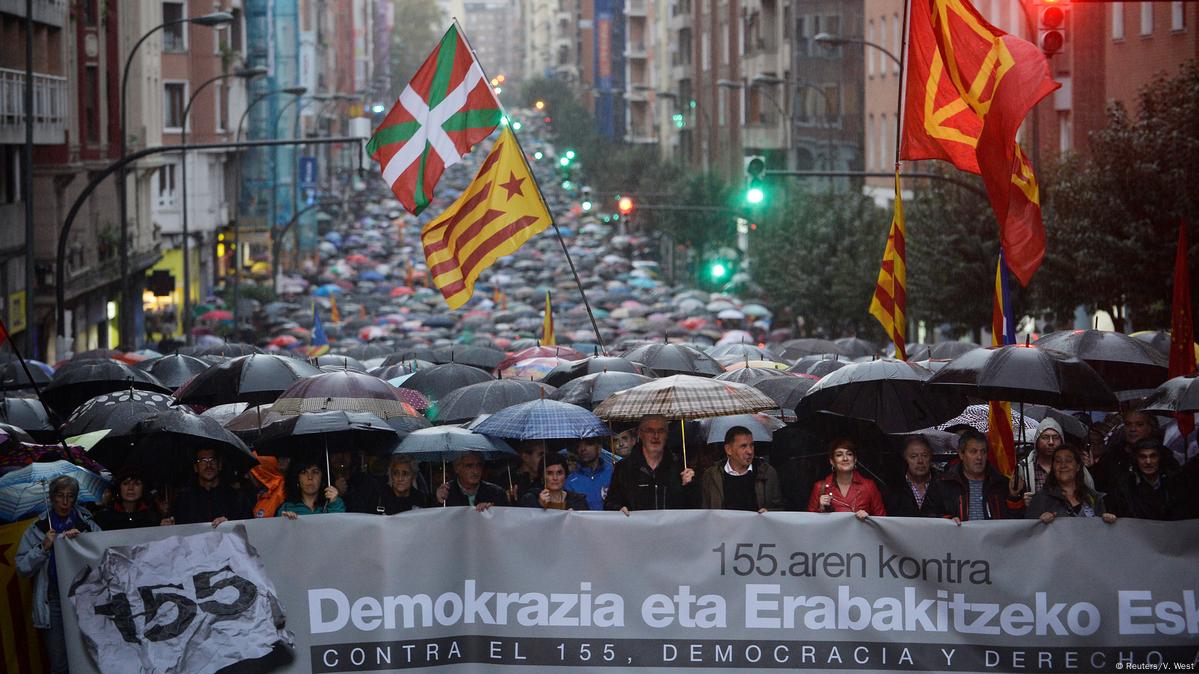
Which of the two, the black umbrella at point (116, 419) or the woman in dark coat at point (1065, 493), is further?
the black umbrella at point (116, 419)

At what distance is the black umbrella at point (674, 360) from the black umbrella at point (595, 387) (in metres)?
2.33

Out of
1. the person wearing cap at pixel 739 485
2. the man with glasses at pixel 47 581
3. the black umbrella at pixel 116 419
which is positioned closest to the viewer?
the man with glasses at pixel 47 581

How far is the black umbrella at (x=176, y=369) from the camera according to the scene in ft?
61.9

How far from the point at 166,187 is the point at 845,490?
50.5 meters

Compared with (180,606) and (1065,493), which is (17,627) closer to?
(180,606)

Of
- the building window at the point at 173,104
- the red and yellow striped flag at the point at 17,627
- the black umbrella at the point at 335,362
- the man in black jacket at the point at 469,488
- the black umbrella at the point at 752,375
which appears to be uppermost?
the building window at the point at 173,104

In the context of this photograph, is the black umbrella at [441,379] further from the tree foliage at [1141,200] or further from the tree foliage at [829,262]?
the tree foliage at [829,262]

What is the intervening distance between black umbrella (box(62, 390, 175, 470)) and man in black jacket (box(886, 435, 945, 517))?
476 cm

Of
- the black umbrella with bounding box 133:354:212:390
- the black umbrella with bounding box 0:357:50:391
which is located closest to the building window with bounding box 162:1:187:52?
the black umbrella with bounding box 0:357:50:391

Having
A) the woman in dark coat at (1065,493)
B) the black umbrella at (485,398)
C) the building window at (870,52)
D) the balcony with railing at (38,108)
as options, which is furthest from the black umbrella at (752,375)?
the building window at (870,52)

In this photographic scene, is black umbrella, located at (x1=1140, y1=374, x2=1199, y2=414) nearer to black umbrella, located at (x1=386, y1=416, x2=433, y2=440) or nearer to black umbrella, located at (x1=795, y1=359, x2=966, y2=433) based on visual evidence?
black umbrella, located at (x1=795, y1=359, x2=966, y2=433)

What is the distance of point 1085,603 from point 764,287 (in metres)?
43.3

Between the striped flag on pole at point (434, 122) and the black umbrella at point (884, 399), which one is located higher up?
the striped flag on pole at point (434, 122)

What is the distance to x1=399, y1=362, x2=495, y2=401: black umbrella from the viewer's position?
17234 millimetres
